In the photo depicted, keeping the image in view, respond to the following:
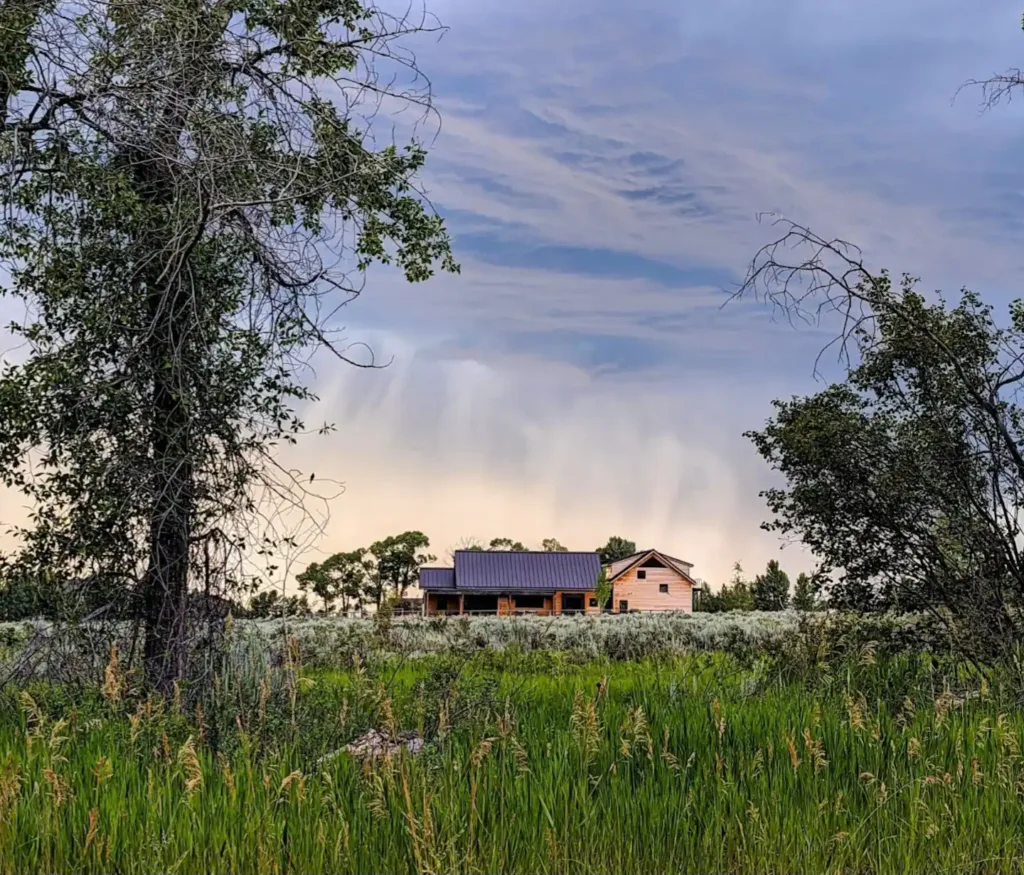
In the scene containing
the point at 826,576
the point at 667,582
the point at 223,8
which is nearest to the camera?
the point at 223,8

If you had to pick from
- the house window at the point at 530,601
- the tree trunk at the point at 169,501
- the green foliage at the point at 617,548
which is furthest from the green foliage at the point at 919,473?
the green foliage at the point at 617,548

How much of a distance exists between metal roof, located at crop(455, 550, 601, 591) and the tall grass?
3853cm

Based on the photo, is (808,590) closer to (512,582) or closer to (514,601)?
(512,582)

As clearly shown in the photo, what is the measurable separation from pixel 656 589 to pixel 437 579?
41.9 ft

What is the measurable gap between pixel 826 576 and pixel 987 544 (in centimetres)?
161

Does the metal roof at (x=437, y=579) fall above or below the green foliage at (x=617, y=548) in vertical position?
below

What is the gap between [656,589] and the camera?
169ft

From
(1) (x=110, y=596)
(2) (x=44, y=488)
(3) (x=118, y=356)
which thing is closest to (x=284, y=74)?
(3) (x=118, y=356)

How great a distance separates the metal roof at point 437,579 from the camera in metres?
44.2

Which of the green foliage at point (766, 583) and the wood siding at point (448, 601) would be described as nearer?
the green foliage at point (766, 583)

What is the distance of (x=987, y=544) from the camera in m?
8.66

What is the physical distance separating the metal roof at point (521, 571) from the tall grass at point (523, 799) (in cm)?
3853

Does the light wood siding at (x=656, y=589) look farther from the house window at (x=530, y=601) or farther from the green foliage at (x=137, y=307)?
the green foliage at (x=137, y=307)

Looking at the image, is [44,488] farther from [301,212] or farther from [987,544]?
[987,544]
